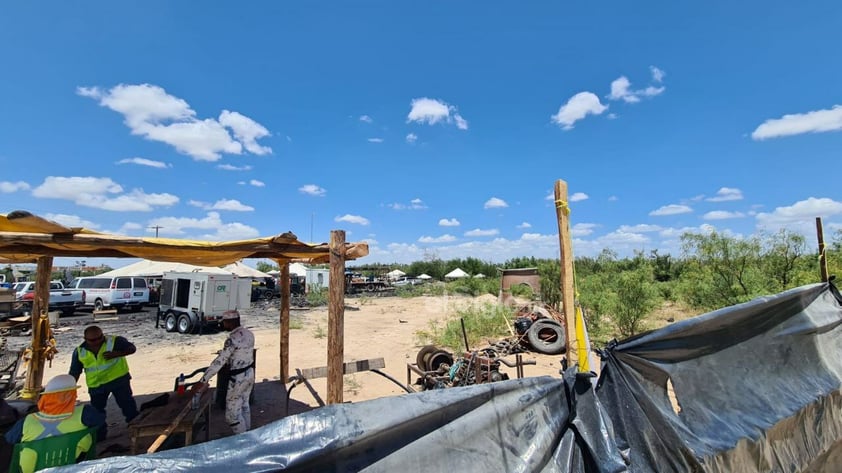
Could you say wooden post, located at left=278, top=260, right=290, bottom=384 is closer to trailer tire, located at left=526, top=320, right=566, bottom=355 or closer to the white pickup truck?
trailer tire, located at left=526, top=320, right=566, bottom=355

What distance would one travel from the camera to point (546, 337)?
Result: 35.6 feet

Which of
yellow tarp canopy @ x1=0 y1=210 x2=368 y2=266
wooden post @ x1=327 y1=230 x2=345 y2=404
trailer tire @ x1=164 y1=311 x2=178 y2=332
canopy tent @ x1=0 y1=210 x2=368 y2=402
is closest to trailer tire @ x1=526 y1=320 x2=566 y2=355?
canopy tent @ x1=0 y1=210 x2=368 y2=402

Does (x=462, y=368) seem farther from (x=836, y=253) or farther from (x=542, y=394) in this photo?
(x=836, y=253)

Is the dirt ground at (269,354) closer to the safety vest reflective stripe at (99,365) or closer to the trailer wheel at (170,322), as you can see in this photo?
the trailer wheel at (170,322)

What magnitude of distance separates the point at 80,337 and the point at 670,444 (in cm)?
1712

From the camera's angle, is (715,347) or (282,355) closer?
(715,347)

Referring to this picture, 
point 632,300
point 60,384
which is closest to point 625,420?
Result: point 60,384

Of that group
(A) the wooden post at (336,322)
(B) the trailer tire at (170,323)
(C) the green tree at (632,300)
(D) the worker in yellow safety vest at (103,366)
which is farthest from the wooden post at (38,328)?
(C) the green tree at (632,300)

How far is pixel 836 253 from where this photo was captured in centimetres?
1012

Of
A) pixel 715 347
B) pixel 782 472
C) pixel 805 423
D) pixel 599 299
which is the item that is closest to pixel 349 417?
pixel 715 347

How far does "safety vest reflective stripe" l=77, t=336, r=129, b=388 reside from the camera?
4.73 metres

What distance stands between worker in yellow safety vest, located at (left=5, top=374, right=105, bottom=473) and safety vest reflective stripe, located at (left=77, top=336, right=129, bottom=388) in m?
2.00

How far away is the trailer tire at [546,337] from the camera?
10250mm

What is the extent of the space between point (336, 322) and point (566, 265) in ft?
6.70
